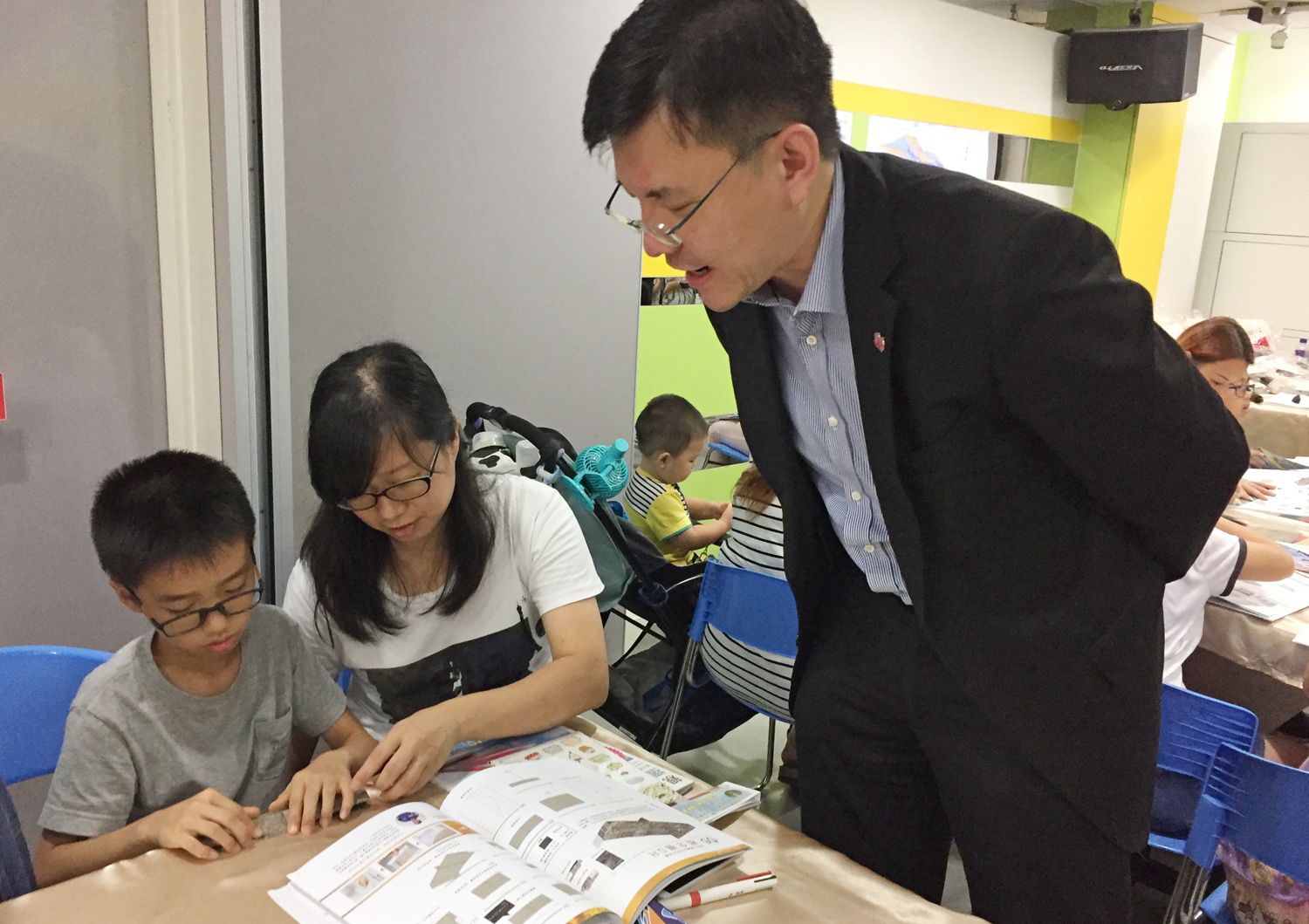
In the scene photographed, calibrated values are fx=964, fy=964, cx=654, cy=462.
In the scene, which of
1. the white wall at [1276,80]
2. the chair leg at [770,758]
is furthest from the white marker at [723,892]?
the white wall at [1276,80]

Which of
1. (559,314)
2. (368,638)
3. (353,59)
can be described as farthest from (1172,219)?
(368,638)

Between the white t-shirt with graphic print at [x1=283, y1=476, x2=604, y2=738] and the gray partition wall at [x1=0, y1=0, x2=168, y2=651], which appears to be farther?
the gray partition wall at [x1=0, y1=0, x2=168, y2=651]

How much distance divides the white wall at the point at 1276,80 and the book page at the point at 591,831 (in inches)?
274

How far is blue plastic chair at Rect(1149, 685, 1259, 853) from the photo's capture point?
1.63m

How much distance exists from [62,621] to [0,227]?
74 centimetres

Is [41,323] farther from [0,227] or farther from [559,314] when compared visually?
[559,314]

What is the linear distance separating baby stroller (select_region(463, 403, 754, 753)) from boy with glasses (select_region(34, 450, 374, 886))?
83 cm

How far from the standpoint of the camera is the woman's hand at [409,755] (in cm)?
114

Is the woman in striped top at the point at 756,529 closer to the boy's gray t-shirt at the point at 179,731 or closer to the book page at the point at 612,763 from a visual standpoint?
the book page at the point at 612,763

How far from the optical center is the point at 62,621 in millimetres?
1862

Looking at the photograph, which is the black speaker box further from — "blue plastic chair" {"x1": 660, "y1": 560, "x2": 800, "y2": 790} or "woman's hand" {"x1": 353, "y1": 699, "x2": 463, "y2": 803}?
"woman's hand" {"x1": 353, "y1": 699, "x2": 463, "y2": 803}

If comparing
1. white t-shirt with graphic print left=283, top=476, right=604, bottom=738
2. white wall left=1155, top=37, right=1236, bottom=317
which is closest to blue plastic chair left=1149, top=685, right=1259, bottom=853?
white t-shirt with graphic print left=283, top=476, right=604, bottom=738

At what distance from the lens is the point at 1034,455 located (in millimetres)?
1014

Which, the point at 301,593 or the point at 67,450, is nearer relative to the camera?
the point at 301,593
